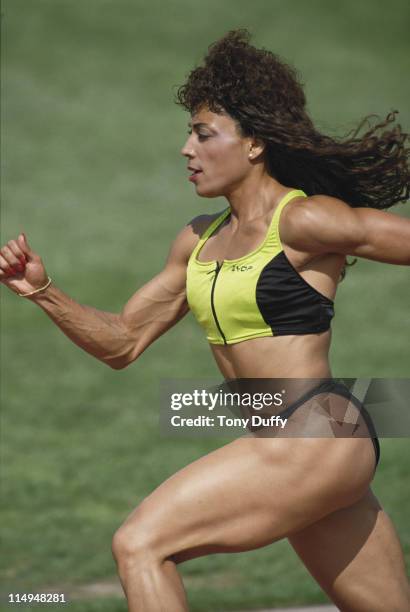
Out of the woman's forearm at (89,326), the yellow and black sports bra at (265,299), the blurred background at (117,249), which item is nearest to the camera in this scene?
the yellow and black sports bra at (265,299)

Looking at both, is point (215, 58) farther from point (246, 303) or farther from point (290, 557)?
point (290, 557)

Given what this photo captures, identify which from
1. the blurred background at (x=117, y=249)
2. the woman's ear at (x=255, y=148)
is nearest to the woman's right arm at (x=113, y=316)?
the woman's ear at (x=255, y=148)

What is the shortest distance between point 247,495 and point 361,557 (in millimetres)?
628

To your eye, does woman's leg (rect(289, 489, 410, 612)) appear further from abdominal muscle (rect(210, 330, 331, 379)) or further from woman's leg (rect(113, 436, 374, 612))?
abdominal muscle (rect(210, 330, 331, 379))

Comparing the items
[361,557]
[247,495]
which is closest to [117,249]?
[361,557]

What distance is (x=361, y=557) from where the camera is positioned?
14.8 ft

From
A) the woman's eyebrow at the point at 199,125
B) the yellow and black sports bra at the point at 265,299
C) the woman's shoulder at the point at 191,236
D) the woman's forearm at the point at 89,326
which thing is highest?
the woman's eyebrow at the point at 199,125

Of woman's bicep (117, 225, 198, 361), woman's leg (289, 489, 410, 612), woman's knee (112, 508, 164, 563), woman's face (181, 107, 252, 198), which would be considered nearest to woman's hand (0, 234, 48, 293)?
woman's bicep (117, 225, 198, 361)

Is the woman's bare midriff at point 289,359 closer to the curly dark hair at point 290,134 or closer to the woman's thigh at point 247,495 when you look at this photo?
the woman's thigh at point 247,495

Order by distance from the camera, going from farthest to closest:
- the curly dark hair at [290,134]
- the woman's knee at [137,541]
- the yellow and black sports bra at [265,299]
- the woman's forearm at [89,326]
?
the woman's forearm at [89,326], the curly dark hair at [290,134], the yellow and black sports bra at [265,299], the woman's knee at [137,541]

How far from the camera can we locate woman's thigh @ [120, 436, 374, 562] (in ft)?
13.3

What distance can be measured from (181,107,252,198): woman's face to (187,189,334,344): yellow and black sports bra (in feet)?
0.79

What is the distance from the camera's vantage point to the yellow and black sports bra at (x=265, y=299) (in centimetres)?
431

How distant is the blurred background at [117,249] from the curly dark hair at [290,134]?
0.33 m
